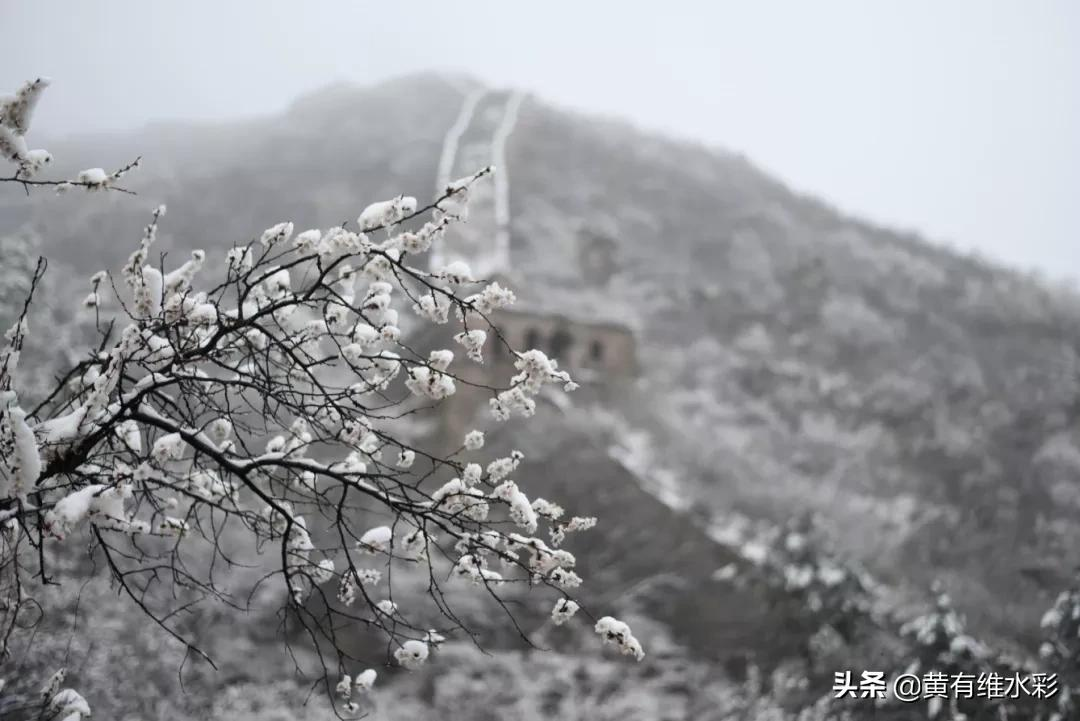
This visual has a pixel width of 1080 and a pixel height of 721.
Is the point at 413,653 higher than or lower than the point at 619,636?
lower

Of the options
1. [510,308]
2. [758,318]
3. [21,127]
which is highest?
[21,127]

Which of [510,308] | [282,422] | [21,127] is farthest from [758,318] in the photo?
[21,127]

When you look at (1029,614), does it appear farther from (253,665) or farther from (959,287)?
(959,287)

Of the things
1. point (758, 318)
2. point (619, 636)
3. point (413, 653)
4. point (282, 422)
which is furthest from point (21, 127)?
point (758, 318)

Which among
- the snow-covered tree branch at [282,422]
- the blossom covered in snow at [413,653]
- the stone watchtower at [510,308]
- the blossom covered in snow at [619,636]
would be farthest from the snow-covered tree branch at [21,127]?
the stone watchtower at [510,308]

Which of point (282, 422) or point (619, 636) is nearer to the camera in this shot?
point (619, 636)

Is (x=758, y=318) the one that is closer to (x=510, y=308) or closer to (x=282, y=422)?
(x=510, y=308)

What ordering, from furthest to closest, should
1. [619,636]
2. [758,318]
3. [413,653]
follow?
[758,318], [413,653], [619,636]

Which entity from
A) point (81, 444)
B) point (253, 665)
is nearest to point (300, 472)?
point (81, 444)

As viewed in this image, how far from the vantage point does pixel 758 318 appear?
81.5 feet

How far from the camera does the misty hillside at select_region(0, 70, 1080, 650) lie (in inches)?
557

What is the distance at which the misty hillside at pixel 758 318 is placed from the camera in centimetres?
1415

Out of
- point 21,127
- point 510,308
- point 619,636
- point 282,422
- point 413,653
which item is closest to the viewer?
point 21,127

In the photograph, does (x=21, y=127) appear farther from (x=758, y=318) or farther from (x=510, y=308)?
(x=758, y=318)
